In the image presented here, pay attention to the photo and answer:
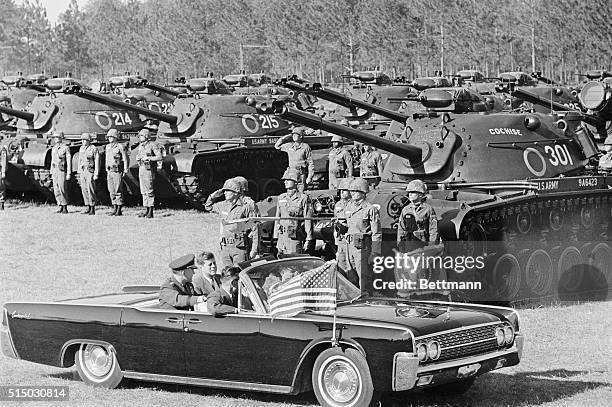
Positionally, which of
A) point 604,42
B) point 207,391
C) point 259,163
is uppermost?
point 604,42

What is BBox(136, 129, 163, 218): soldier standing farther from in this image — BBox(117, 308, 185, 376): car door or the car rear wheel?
the car rear wheel

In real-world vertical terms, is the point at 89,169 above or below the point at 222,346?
above

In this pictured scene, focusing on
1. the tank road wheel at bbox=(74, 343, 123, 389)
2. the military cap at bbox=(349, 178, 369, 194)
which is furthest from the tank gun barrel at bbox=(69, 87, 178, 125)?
the tank road wheel at bbox=(74, 343, 123, 389)

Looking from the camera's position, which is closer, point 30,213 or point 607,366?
point 607,366

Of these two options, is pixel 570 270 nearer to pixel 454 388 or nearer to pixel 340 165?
pixel 454 388

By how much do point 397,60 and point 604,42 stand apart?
13201 millimetres

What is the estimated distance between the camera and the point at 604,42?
42781 mm

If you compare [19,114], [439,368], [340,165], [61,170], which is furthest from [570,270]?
[19,114]

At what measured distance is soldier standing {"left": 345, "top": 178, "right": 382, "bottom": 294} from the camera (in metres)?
14.0

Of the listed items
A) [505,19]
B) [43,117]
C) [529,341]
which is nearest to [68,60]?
[505,19]

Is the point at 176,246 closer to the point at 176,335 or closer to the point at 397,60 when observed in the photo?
the point at 176,335

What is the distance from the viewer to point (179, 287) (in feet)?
34.7

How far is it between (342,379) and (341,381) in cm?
2

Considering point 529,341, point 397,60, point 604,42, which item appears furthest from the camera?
point 397,60
